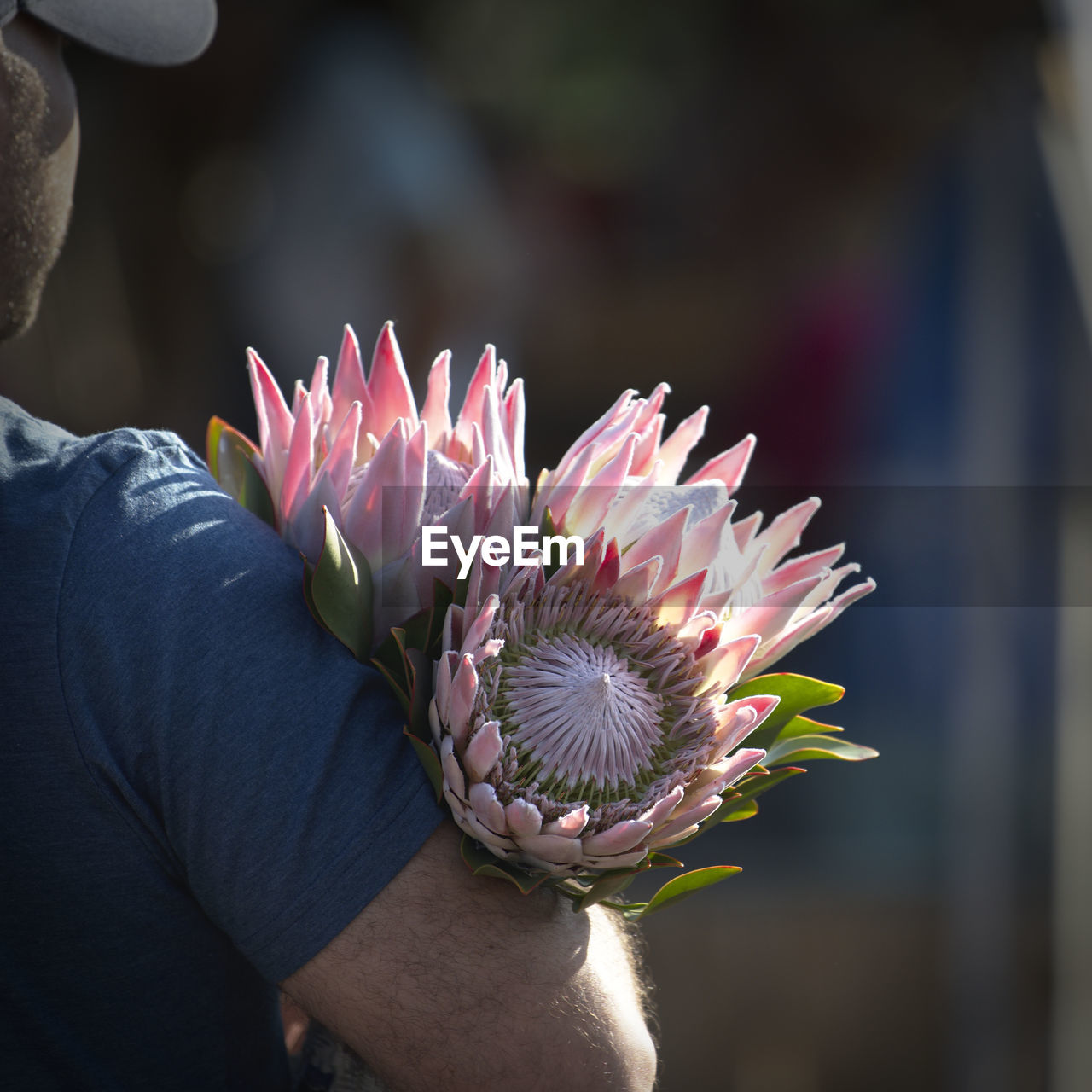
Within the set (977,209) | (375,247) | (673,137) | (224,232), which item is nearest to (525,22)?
(673,137)

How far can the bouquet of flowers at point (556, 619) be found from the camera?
0.75m

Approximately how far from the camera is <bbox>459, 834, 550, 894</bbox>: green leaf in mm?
756

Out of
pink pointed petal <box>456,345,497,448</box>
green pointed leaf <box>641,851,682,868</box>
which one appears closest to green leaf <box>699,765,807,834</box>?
green pointed leaf <box>641,851,682,868</box>

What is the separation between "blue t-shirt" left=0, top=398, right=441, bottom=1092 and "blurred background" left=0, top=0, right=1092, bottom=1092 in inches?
97.5

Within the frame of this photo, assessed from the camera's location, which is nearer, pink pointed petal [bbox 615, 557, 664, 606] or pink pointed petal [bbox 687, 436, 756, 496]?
pink pointed petal [bbox 615, 557, 664, 606]

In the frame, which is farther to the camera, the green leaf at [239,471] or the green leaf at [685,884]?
the green leaf at [239,471]

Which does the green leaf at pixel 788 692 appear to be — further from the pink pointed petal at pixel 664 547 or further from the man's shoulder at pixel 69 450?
the man's shoulder at pixel 69 450

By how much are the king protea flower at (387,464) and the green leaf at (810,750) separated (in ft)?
1.16

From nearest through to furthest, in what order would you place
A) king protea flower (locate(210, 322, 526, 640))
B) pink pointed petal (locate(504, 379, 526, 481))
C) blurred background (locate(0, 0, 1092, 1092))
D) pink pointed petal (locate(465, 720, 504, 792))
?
pink pointed petal (locate(465, 720, 504, 792)) → king protea flower (locate(210, 322, 526, 640)) → pink pointed petal (locate(504, 379, 526, 481)) → blurred background (locate(0, 0, 1092, 1092))

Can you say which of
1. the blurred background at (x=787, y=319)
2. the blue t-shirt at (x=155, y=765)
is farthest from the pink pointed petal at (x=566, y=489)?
the blurred background at (x=787, y=319)

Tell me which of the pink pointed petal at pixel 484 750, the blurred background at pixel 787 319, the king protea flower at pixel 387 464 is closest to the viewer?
the pink pointed petal at pixel 484 750

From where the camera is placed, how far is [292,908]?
75cm

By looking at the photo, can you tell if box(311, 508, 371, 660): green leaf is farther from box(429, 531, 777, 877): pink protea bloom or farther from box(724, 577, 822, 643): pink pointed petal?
box(724, 577, 822, 643): pink pointed petal

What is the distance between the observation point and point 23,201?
1.05 metres
